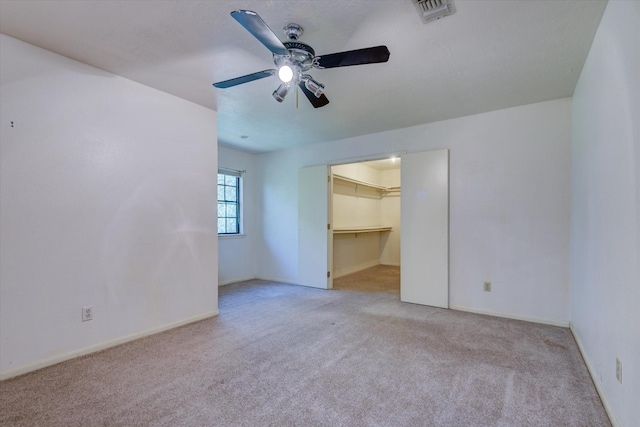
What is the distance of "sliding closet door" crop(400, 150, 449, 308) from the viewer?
12.6 feet

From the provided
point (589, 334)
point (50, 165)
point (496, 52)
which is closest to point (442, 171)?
point (496, 52)

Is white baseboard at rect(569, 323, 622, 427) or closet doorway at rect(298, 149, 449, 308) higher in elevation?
closet doorway at rect(298, 149, 449, 308)

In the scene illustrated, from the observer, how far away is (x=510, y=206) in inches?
136

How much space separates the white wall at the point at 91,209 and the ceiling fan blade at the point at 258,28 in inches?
72.1

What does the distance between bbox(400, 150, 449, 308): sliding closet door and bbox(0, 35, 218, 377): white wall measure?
267cm

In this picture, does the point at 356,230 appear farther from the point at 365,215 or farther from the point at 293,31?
the point at 293,31

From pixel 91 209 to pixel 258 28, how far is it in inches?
85.2

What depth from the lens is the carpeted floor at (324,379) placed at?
1.74 m

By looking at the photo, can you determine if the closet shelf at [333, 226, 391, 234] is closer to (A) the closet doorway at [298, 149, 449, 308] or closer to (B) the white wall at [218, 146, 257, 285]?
(A) the closet doorway at [298, 149, 449, 308]

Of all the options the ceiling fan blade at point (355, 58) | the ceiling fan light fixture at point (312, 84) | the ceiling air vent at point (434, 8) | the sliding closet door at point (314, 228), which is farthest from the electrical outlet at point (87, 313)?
the ceiling air vent at point (434, 8)

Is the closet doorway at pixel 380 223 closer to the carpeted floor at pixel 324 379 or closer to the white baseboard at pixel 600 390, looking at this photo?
the carpeted floor at pixel 324 379

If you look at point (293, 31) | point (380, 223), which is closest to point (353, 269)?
point (380, 223)

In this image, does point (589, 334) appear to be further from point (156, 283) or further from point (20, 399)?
point (20, 399)

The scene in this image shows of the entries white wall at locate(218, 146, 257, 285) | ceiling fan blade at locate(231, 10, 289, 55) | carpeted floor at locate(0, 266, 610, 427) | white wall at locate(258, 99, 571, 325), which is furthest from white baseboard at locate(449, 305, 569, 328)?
white wall at locate(218, 146, 257, 285)
